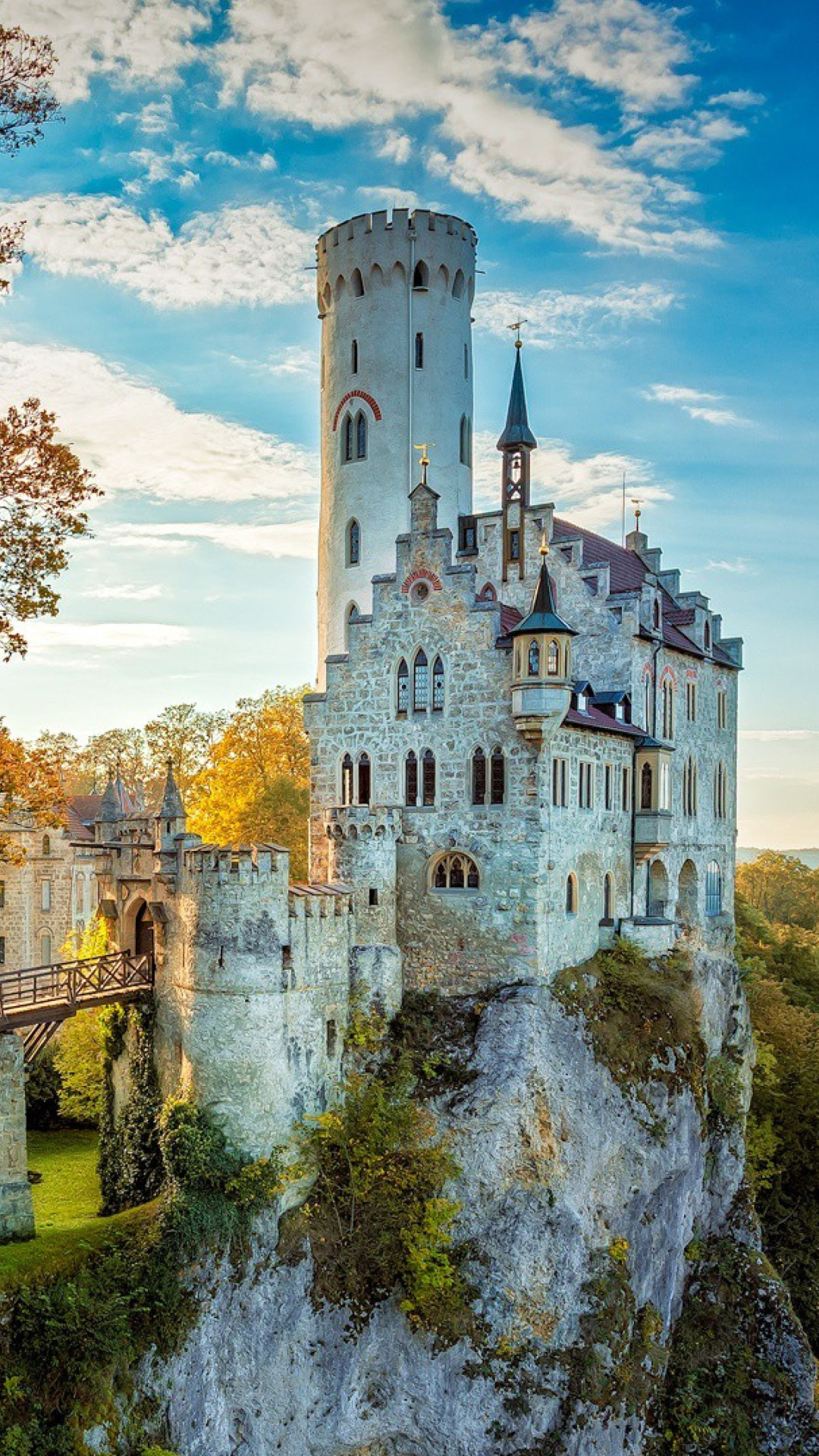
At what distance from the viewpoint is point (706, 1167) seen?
119 ft

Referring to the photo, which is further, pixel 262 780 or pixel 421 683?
pixel 262 780

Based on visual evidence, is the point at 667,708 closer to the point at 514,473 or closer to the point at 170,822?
the point at 514,473

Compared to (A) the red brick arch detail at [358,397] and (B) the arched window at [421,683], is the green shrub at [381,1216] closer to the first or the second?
(B) the arched window at [421,683]

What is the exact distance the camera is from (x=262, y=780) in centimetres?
4666

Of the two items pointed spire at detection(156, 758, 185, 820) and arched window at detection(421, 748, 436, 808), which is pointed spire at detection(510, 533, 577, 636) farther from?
pointed spire at detection(156, 758, 185, 820)

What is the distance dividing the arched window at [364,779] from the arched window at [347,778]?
32 cm

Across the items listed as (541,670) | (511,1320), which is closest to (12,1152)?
(511,1320)

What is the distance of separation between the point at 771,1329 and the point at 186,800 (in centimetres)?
3639

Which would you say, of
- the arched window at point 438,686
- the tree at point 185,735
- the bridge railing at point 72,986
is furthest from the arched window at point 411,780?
the tree at point 185,735

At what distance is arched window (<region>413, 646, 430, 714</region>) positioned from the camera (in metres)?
32.8

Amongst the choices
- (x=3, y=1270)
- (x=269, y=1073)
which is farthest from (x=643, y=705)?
(x=3, y=1270)

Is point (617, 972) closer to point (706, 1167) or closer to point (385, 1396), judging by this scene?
point (706, 1167)

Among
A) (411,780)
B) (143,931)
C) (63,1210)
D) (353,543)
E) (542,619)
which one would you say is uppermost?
(353,543)

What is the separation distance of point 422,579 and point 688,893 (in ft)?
57.4
